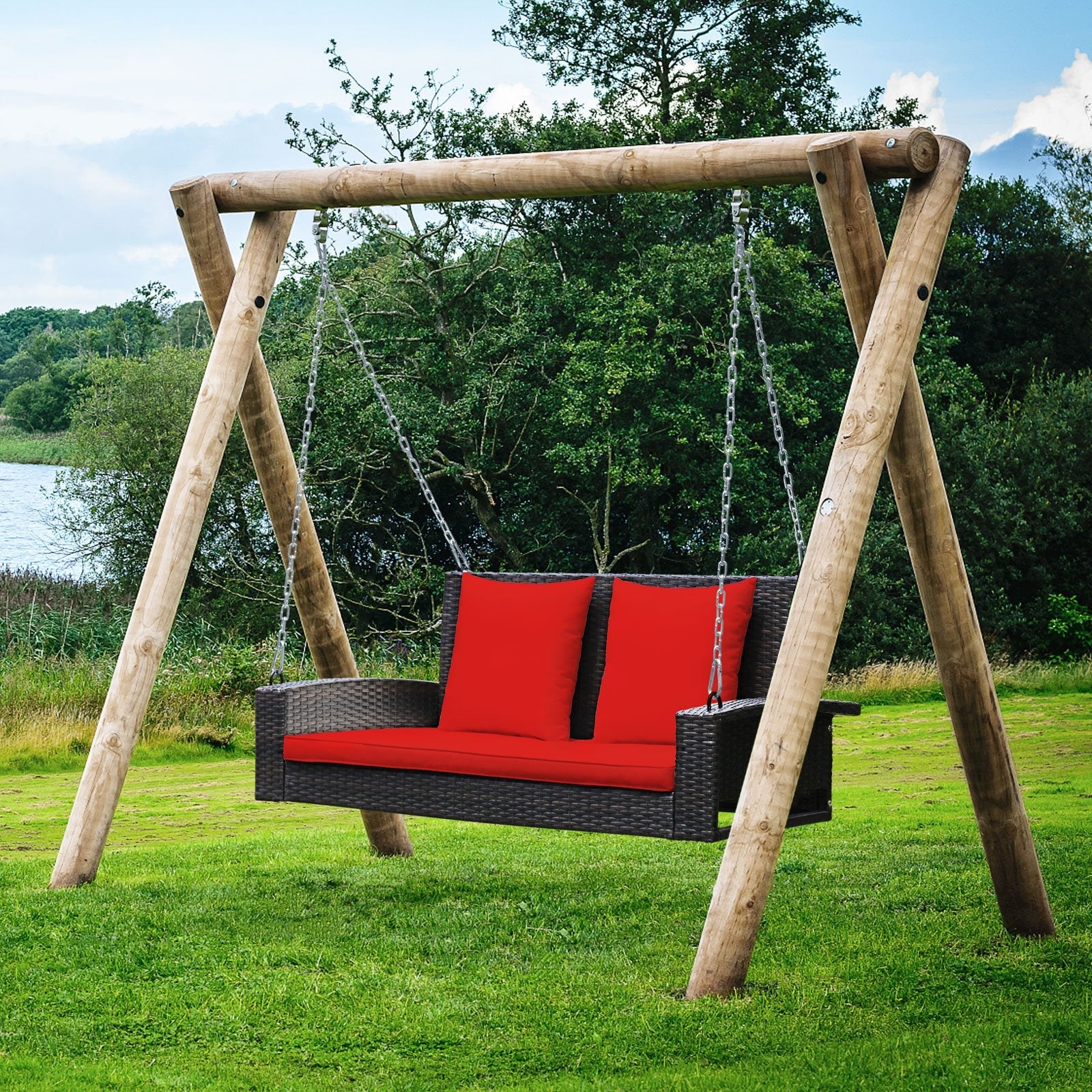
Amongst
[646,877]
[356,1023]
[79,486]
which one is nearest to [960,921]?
[646,877]

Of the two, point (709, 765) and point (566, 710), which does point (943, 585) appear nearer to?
point (709, 765)

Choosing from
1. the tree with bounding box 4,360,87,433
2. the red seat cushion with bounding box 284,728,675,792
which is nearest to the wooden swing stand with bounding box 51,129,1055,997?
the red seat cushion with bounding box 284,728,675,792

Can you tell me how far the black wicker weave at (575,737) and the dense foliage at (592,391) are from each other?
29.7 feet

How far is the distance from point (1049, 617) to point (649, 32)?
324 inches

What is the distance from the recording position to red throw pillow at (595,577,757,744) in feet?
13.4

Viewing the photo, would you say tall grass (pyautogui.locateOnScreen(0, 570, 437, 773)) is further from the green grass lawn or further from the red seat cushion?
the red seat cushion

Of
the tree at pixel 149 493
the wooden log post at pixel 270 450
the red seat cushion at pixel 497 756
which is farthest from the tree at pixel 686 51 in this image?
the red seat cushion at pixel 497 756

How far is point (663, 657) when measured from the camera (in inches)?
163

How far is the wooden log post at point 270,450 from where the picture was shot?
14.2ft

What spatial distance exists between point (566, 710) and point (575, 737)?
0.35 feet

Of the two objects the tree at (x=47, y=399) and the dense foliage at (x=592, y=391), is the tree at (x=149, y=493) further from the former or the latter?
the tree at (x=47, y=399)

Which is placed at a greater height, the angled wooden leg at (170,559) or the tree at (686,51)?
the tree at (686,51)

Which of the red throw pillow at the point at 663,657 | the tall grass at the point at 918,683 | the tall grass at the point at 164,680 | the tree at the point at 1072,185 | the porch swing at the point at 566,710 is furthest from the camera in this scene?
the tree at the point at 1072,185

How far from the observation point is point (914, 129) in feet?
10.7
